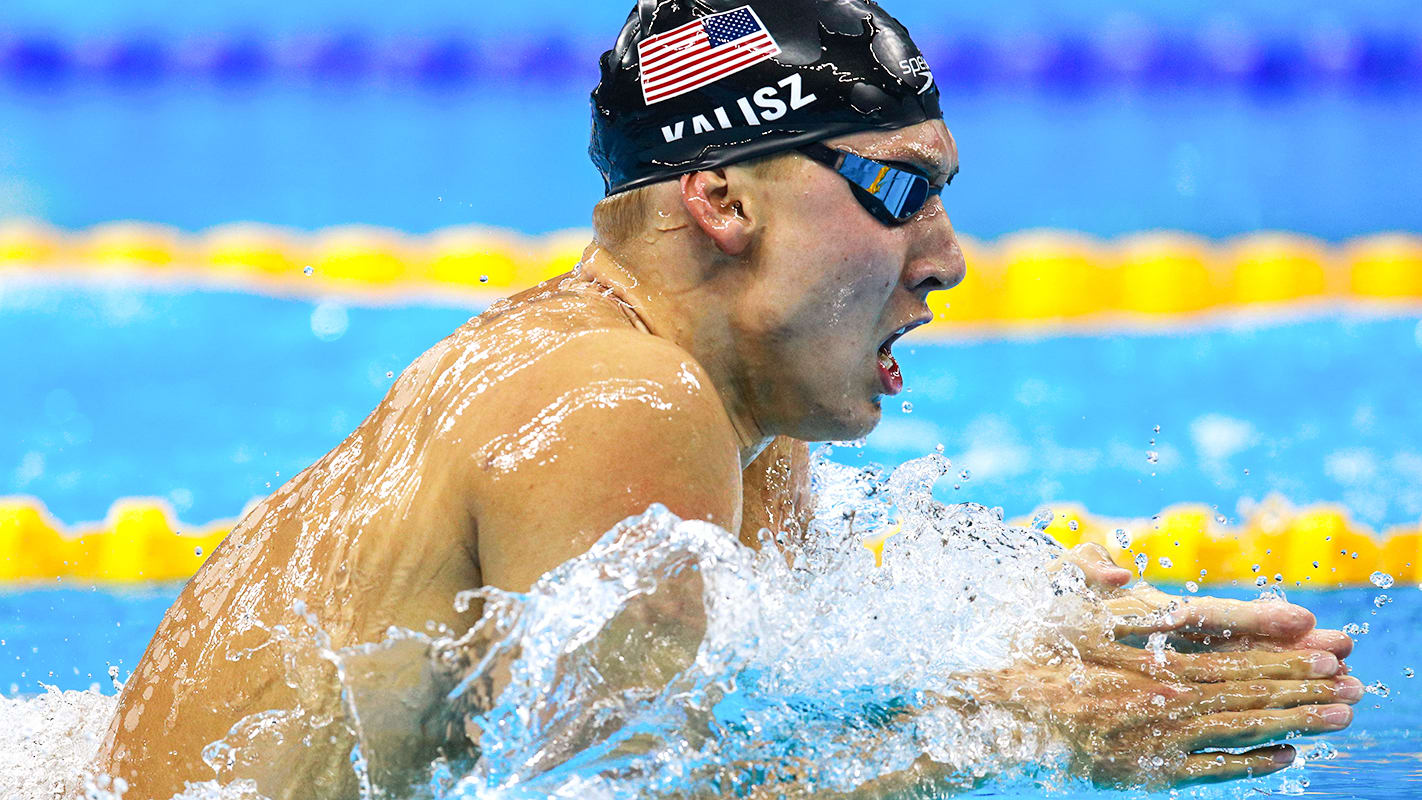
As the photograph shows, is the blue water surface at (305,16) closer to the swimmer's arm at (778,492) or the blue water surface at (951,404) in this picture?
the blue water surface at (951,404)

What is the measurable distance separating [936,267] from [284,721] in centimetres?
102

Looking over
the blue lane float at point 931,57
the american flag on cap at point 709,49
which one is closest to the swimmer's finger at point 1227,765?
the american flag on cap at point 709,49

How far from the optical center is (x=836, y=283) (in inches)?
74.5

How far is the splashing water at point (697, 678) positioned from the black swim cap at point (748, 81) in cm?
58

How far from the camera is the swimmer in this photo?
1594 mm

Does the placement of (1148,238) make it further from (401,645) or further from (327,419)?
(401,645)

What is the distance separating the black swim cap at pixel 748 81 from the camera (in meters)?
1.94

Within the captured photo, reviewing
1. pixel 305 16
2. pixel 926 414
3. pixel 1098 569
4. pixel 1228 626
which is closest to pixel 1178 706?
pixel 1228 626

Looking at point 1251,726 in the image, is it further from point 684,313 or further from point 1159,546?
point 1159,546

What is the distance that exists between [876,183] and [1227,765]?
85 cm

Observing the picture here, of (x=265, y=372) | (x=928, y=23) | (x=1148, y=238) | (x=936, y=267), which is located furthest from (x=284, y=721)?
(x=928, y=23)

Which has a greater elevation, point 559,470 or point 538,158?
point 538,158

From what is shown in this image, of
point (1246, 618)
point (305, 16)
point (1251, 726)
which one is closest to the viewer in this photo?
point (1251, 726)

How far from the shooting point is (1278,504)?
4.92 metres
